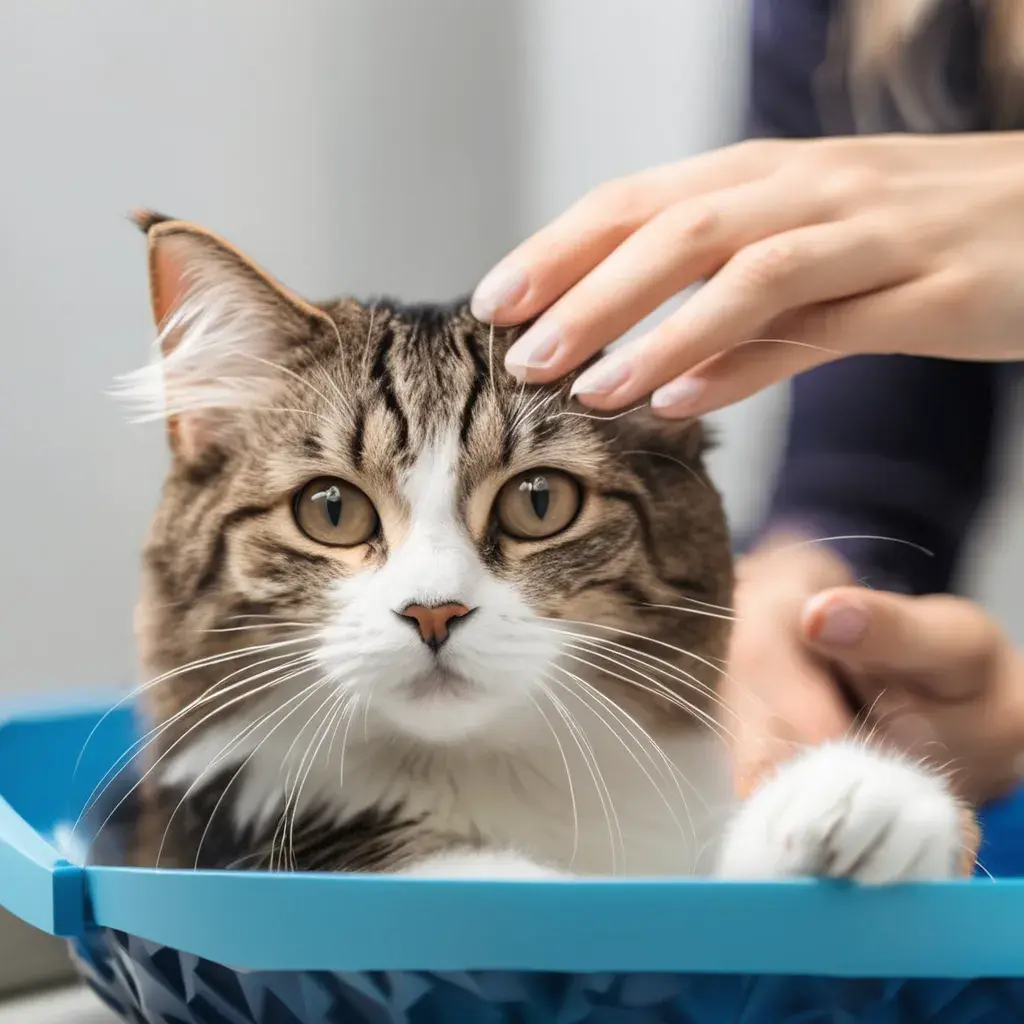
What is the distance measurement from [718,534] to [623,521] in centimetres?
6

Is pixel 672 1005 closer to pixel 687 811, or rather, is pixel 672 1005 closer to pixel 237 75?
pixel 687 811

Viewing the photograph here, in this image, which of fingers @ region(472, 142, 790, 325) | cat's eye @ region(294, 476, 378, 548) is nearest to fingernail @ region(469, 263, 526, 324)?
fingers @ region(472, 142, 790, 325)

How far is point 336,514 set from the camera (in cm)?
52

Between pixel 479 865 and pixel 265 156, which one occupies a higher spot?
pixel 265 156

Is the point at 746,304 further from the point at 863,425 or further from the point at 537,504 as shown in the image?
the point at 863,425

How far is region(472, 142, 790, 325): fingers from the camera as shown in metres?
0.53

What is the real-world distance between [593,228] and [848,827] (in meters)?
0.29

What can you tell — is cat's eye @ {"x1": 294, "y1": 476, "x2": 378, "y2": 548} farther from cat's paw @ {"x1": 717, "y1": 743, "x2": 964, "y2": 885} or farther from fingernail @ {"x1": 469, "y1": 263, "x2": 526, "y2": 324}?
cat's paw @ {"x1": 717, "y1": 743, "x2": 964, "y2": 885}

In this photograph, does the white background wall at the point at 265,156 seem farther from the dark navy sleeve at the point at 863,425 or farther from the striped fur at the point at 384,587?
the striped fur at the point at 384,587

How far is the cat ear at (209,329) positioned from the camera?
1.76 ft

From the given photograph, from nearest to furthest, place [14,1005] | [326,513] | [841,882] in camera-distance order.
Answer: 1. [841,882]
2. [326,513]
3. [14,1005]

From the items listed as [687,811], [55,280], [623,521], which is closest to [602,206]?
[623,521]

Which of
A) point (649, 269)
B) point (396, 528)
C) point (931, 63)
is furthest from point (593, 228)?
point (931, 63)

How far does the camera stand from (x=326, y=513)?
52 centimetres
